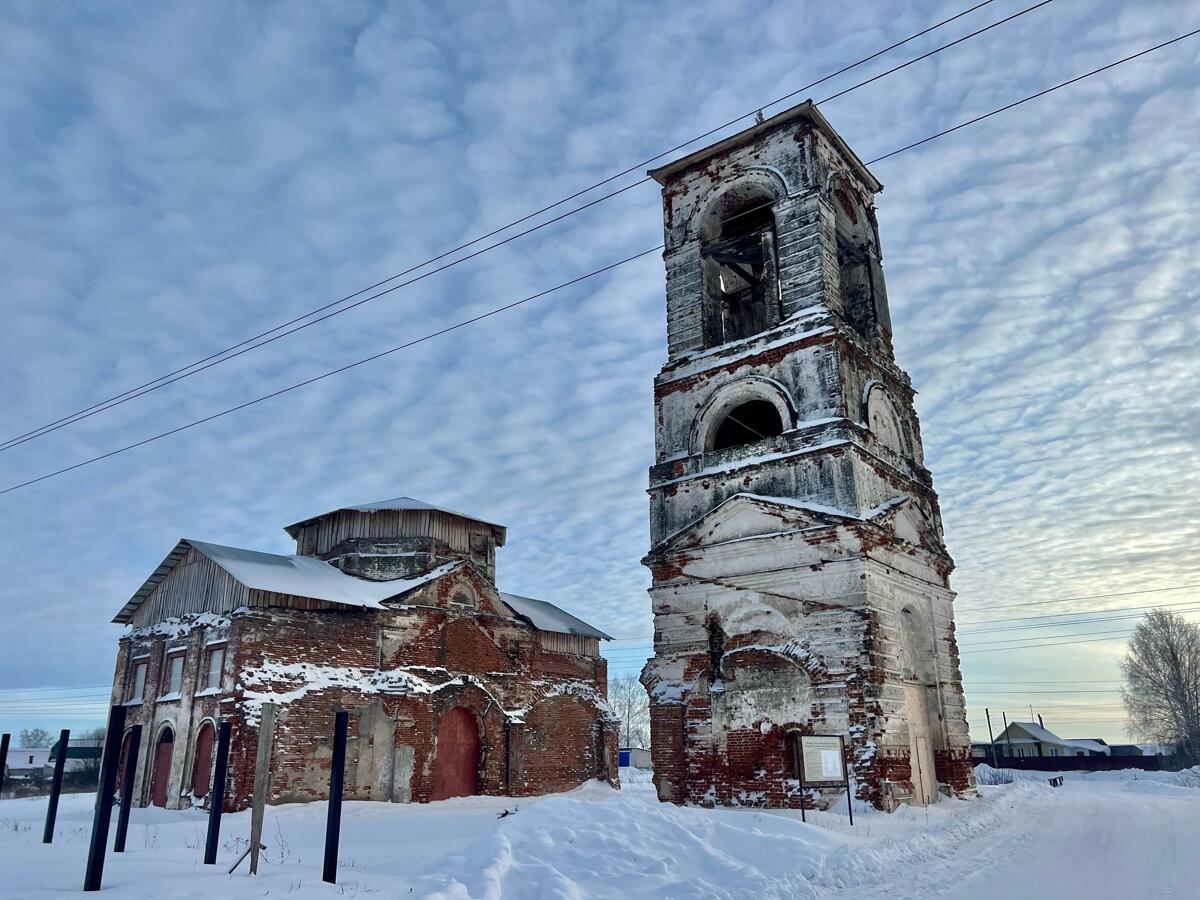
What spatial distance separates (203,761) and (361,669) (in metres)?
4.52

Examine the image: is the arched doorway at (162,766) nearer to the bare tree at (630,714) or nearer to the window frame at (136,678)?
the window frame at (136,678)

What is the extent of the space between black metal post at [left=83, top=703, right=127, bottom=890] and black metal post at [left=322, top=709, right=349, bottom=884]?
79.3 inches

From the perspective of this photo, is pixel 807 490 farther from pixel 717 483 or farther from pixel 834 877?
pixel 834 877

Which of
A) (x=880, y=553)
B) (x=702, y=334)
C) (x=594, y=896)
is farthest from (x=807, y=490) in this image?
(x=594, y=896)

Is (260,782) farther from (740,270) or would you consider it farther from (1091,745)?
(1091,745)

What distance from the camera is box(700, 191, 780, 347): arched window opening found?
70.6 feet

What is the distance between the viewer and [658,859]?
954 centimetres

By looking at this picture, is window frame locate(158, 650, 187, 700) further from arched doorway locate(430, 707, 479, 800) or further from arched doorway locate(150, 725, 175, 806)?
arched doorway locate(430, 707, 479, 800)

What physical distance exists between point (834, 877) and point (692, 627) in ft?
30.5

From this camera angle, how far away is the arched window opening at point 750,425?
2144 cm

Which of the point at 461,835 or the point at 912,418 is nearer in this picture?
the point at 461,835

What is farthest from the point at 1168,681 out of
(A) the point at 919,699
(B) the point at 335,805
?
(B) the point at 335,805

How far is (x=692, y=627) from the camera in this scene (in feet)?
61.5

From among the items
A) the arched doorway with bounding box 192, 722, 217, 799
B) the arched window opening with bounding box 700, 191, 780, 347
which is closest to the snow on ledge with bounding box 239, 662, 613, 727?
the arched doorway with bounding box 192, 722, 217, 799
